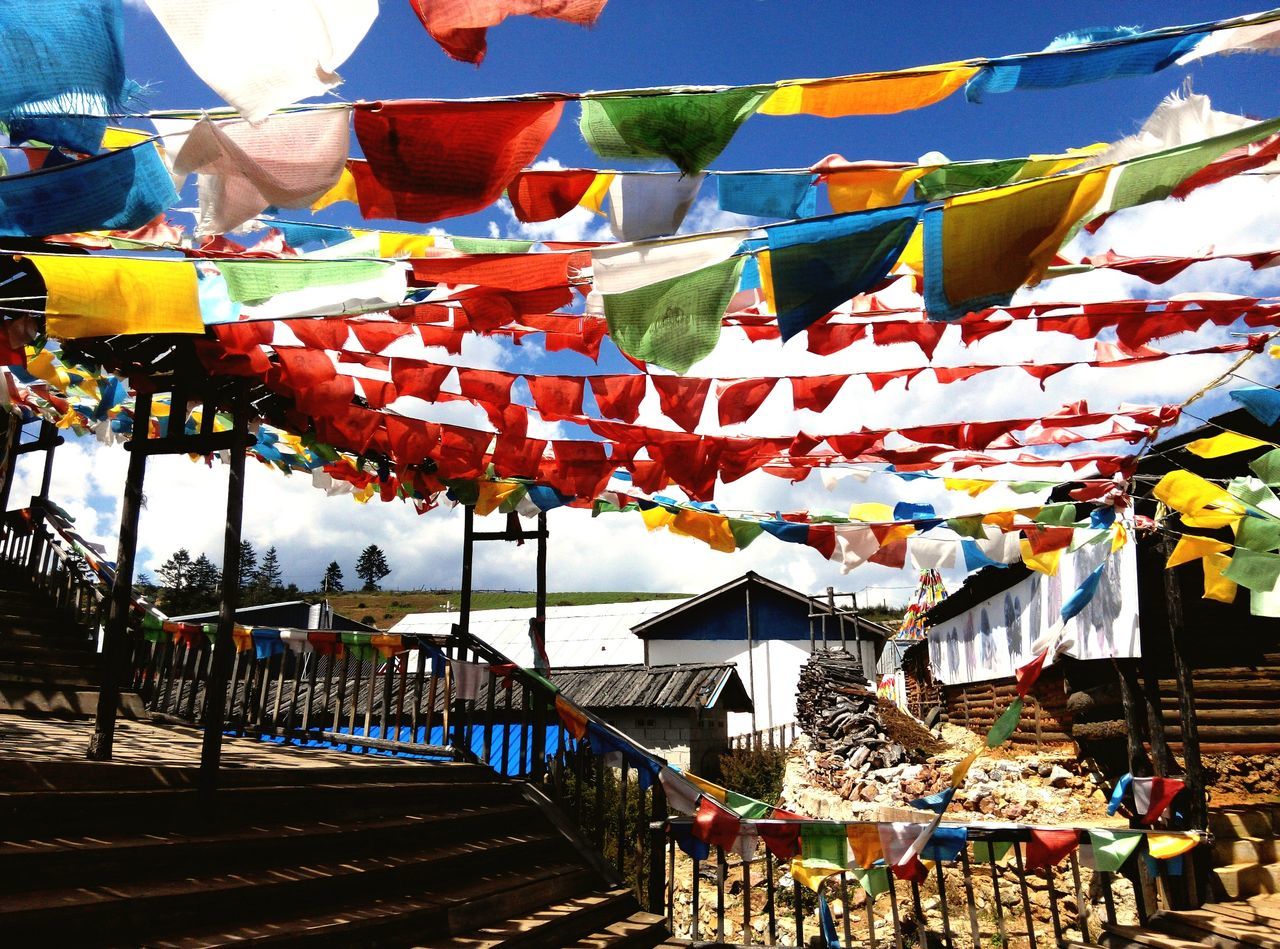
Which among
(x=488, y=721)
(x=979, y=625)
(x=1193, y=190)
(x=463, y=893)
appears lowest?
(x=463, y=893)

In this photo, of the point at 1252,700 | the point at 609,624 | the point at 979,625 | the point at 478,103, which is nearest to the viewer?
the point at 478,103

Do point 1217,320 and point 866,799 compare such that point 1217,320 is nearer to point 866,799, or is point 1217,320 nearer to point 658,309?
point 658,309

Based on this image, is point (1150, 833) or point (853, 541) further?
point (853, 541)

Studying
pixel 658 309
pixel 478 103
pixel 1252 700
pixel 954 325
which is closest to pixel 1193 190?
pixel 954 325

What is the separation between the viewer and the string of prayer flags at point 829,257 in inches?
132

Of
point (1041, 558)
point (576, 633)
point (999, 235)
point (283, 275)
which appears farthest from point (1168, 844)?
point (576, 633)

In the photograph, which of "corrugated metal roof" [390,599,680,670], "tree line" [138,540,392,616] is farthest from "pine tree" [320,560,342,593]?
"corrugated metal roof" [390,599,680,670]

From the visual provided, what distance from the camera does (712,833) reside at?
684cm

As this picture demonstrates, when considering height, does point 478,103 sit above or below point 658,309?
above

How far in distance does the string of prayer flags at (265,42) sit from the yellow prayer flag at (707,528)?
6033 mm

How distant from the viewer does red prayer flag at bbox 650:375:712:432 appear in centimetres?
591

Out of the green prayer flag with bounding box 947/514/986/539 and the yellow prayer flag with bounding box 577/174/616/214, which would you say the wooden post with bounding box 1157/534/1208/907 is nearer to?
the green prayer flag with bounding box 947/514/986/539

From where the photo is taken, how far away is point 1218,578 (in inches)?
286

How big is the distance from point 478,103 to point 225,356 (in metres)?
3.35
